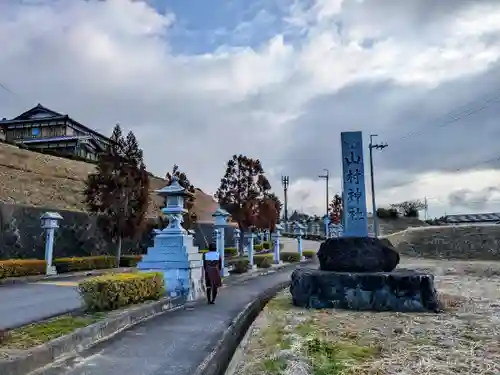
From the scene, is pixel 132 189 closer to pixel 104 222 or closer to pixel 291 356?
pixel 104 222

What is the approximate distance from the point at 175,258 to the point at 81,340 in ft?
14.6

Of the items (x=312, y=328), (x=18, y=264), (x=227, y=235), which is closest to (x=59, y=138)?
(x=227, y=235)

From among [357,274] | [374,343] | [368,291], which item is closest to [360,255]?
[357,274]

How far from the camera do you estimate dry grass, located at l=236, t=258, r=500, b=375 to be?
4.32 metres

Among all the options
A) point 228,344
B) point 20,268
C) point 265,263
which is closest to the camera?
point 228,344

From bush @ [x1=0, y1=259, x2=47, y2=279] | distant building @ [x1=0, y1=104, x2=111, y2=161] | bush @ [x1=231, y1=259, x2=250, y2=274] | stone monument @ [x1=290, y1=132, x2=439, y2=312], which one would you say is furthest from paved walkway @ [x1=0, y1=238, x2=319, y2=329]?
distant building @ [x1=0, y1=104, x2=111, y2=161]

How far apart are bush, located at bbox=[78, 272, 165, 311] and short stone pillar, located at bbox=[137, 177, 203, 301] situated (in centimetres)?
134

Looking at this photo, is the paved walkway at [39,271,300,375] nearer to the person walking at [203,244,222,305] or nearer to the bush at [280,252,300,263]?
the person walking at [203,244,222,305]

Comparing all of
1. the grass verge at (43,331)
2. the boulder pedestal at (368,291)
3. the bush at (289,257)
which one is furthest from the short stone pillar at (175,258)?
the bush at (289,257)

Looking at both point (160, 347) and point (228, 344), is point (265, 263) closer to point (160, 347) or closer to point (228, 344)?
point (228, 344)

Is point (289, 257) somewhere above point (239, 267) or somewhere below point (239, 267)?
above

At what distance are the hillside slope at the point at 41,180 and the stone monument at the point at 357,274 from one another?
62.0ft

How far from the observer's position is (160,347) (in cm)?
555

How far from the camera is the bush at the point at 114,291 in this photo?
6.86 m
